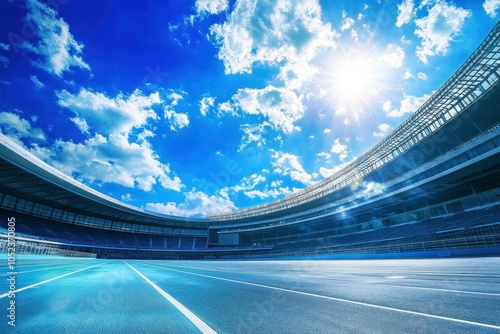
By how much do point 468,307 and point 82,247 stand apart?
209 ft

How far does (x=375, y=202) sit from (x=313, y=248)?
1676cm

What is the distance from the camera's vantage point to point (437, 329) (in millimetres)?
1987

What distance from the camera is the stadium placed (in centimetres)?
269

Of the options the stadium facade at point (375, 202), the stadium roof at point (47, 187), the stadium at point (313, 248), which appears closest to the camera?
the stadium at point (313, 248)

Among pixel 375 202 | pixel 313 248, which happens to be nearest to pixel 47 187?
pixel 313 248

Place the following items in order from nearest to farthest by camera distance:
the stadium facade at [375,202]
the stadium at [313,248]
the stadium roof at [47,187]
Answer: the stadium at [313,248]
the stadium facade at [375,202]
the stadium roof at [47,187]

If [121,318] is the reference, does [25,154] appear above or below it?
above

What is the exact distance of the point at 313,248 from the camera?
4625 centimetres

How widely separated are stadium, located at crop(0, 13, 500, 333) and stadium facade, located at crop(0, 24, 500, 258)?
9.7 inches

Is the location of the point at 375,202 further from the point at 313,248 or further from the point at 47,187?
the point at 47,187

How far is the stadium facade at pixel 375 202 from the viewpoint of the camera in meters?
23.9

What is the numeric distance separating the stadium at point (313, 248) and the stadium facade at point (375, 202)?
0.25 m

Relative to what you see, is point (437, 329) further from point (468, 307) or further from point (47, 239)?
point (47, 239)

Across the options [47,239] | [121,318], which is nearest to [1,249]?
[47,239]
